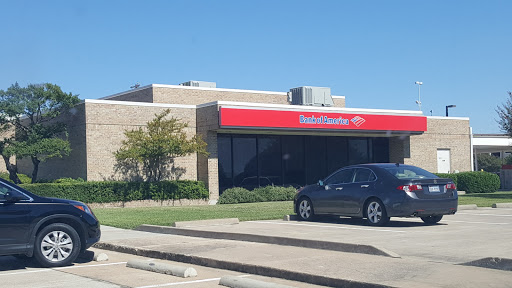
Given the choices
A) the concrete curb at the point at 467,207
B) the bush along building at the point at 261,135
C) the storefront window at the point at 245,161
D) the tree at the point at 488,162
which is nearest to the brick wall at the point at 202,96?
the bush along building at the point at 261,135

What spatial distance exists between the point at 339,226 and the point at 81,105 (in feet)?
55.1

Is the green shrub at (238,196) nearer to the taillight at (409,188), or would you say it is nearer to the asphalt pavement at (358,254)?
the asphalt pavement at (358,254)

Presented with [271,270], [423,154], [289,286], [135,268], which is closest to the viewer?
[289,286]

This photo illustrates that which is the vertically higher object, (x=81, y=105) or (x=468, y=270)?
(x=81, y=105)

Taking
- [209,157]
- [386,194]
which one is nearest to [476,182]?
[209,157]

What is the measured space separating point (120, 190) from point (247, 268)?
1859cm

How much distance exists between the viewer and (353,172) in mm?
15594

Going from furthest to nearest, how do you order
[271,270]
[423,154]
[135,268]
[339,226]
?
[423,154], [339,226], [135,268], [271,270]

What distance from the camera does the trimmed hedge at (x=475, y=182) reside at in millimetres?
35219

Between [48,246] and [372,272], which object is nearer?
[372,272]

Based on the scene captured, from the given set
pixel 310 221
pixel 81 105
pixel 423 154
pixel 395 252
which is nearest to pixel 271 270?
pixel 395 252

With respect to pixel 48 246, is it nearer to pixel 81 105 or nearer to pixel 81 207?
pixel 81 207

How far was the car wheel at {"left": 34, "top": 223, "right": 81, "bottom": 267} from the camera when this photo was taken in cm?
1045

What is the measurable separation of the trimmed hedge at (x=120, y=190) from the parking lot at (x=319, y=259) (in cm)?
1175
